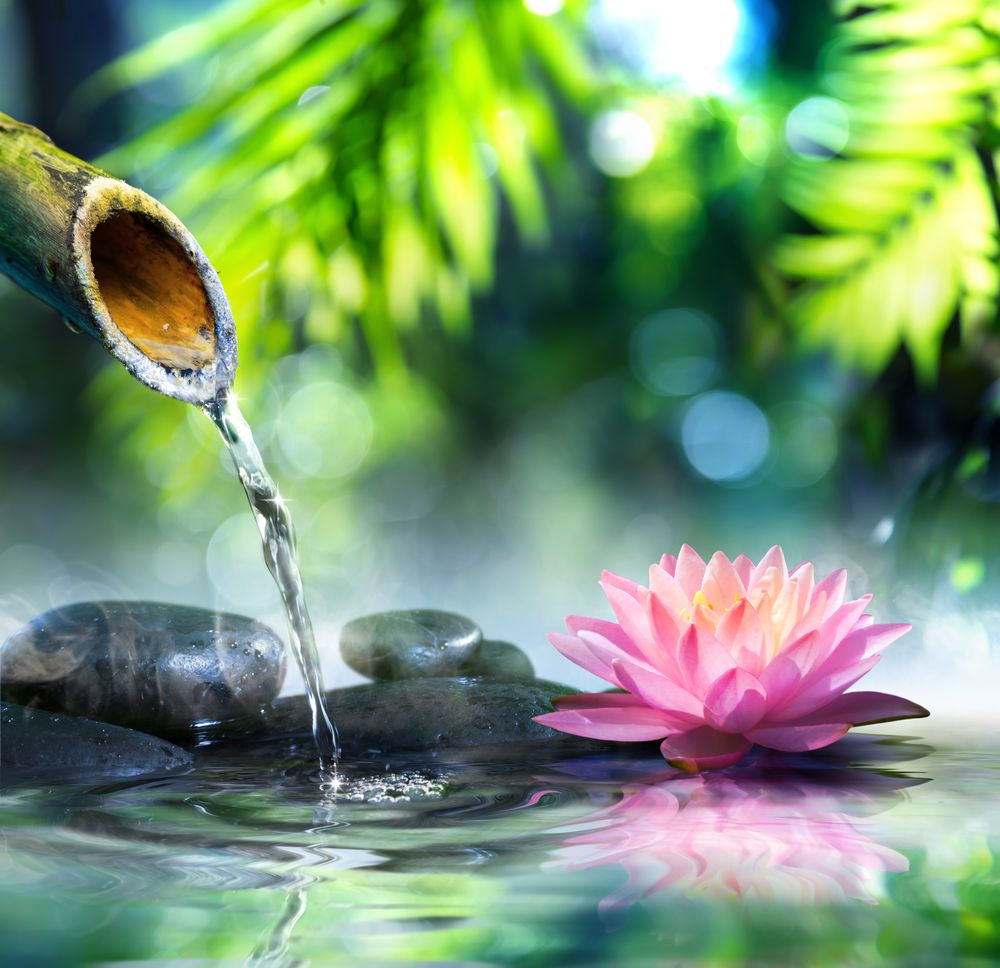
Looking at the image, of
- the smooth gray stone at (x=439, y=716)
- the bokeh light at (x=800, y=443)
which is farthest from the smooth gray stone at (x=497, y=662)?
the bokeh light at (x=800, y=443)

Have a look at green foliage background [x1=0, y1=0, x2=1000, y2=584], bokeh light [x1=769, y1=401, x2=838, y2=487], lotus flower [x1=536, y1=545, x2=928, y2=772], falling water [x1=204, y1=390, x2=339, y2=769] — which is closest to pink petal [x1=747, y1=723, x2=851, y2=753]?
lotus flower [x1=536, y1=545, x2=928, y2=772]

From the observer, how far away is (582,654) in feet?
3.48

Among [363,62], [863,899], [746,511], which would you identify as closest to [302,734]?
[863,899]

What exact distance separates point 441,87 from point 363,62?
124mm

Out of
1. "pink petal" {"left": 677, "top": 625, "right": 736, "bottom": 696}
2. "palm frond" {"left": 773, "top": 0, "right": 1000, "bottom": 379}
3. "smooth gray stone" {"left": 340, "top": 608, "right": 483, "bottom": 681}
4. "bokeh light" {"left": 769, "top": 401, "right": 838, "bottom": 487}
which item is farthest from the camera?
"bokeh light" {"left": 769, "top": 401, "right": 838, "bottom": 487}

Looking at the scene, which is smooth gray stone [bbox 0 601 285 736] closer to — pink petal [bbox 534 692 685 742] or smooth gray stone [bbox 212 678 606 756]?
smooth gray stone [bbox 212 678 606 756]

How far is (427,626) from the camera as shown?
1.44 m

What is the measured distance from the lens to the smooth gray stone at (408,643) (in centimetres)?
140

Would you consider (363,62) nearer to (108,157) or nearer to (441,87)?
(441,87)

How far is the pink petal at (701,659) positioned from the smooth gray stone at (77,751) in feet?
1.62

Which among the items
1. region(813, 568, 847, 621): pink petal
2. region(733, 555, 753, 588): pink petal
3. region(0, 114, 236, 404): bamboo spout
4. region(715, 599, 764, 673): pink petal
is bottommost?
region(715, 599, 764, 673): pink petal

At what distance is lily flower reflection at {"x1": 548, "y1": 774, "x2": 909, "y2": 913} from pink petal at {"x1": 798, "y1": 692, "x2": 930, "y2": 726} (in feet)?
0.25

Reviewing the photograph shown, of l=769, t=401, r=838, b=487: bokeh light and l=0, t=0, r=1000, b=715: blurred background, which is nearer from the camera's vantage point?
l=0, t=0, r=1000, b=715: blurred background

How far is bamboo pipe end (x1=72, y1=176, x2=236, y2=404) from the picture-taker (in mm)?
1048
